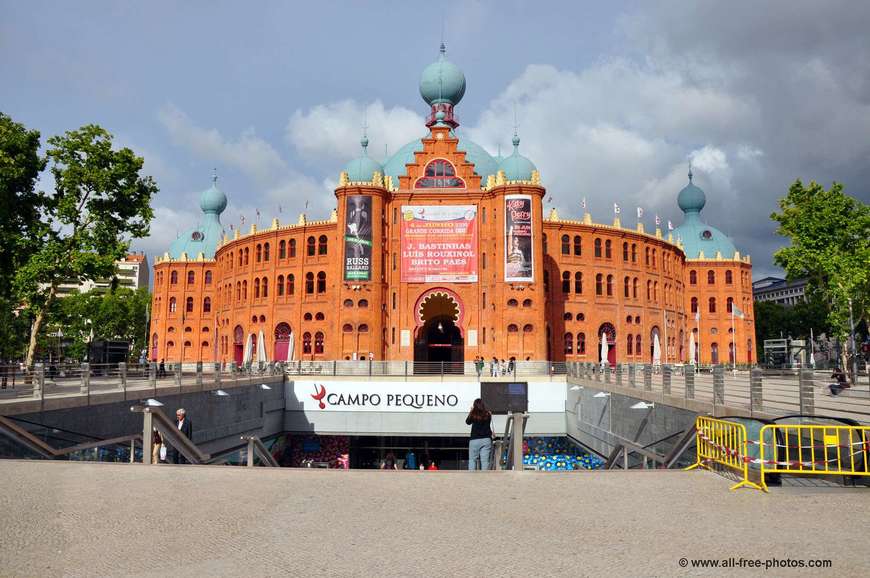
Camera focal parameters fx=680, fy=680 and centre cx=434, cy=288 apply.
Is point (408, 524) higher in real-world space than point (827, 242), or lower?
lower

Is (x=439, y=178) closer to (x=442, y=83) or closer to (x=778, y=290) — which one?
(x=442, y=83)

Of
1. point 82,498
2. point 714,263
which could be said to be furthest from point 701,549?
point 714,263

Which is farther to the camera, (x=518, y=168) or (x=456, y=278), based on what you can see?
(x=518, y=168)

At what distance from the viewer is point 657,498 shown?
9508 millimetres

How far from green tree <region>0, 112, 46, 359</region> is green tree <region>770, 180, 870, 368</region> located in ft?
141

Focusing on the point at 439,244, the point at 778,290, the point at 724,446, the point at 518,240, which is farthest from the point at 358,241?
the point at 778,290

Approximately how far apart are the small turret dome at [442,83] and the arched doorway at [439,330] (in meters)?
20.5

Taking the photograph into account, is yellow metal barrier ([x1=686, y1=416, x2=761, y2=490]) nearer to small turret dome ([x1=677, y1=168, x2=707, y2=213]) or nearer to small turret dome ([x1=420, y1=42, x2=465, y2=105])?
small turret dome ([x1=420, y1=42, x2=465, y2=105])

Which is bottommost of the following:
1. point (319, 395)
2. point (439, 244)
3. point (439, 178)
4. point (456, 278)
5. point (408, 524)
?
point (319, 395)

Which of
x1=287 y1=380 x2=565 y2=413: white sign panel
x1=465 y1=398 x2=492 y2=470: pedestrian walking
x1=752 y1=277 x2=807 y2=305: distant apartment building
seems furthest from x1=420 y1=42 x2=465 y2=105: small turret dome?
x1=752 y1=277 x2=807 y2=305: distant apartment building

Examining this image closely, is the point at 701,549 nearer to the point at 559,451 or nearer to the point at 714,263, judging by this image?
the point at 559,451

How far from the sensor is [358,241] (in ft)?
165

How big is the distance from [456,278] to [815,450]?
1562 inches

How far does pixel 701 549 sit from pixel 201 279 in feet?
247
